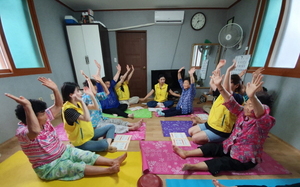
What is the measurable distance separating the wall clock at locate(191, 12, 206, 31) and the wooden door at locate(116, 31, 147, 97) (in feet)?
4.79

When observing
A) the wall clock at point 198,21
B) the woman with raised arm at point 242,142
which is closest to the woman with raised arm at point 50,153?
the woman with raised arm at point 242,142

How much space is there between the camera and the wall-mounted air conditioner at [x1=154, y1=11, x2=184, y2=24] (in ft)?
9.75

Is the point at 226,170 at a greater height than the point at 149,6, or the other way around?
the point at 149,6

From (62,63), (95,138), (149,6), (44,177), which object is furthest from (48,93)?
(149,6)

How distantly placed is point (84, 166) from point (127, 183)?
1.50ft

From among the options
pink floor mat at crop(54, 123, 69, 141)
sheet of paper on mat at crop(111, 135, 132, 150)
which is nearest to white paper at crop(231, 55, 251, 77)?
sheet of paper on mat at crop(111, 135, 132, 150)

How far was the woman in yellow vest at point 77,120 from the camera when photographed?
3.54ft

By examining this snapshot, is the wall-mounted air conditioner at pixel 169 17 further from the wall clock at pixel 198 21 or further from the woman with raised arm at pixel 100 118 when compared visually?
the woman with raised arm at pixel 100 118

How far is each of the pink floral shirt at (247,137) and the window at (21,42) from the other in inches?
128

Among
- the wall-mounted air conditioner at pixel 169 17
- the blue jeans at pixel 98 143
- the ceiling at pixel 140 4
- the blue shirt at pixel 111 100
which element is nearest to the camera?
the blue jeans at pixel 98 143

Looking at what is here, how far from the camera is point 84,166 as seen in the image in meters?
1.07

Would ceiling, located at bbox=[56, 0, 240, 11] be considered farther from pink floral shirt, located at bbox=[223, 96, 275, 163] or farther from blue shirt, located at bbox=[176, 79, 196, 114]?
pink floral shirt, located at bbox=[223, 96, 275, 163]

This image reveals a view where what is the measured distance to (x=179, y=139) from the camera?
5.47ft

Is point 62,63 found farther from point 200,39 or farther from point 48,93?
point 200,39
